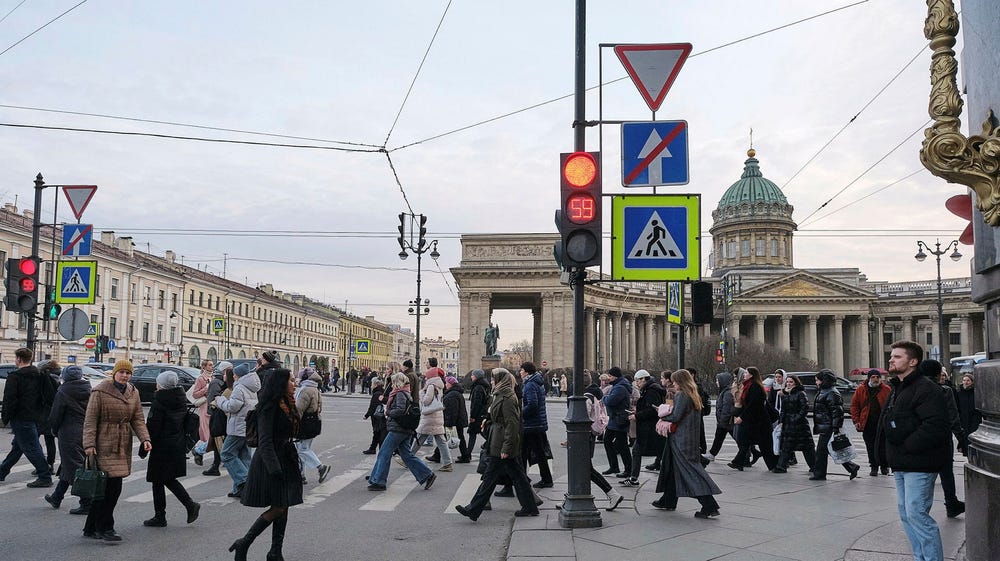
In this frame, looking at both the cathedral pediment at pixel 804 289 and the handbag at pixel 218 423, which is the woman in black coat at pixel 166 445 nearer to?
the handbag at pixel 218 423

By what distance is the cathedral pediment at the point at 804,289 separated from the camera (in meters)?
Result: 90.4

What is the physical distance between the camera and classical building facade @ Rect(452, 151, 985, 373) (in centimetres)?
6900

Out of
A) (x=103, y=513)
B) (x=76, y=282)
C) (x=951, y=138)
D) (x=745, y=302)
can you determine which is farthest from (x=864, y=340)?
(x=103, y=513)

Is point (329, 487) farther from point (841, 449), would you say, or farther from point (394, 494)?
point (841, 449)

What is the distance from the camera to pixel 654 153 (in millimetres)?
9156

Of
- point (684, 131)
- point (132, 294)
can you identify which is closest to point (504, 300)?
point (132, 294)

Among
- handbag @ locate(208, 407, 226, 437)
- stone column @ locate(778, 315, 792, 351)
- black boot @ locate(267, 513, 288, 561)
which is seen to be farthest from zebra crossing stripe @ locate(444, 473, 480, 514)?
Answer: stone column @ locate(778, 315, 792, 351)

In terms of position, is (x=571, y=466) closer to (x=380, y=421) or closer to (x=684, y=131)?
(x=684, y=131)

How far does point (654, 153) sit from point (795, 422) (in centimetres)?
668

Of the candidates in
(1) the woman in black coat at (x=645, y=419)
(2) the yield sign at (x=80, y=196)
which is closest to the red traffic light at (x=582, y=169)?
(1) the woman in black coat at (x=645, y=419)

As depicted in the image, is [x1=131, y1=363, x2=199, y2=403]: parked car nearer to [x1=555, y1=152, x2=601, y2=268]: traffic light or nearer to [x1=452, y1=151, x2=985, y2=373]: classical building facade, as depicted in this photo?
[x1=555, y1=152, x2=601, y2=268]: traffic light

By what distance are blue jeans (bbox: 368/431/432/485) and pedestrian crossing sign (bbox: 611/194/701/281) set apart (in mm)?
4425

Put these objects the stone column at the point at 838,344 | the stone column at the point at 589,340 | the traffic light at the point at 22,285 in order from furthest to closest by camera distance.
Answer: the stone column at the point at 838,344 → the stone column at the point at 589,340 → the traffic light at the point at 22,285

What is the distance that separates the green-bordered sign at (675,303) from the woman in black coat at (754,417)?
1.95 metres
